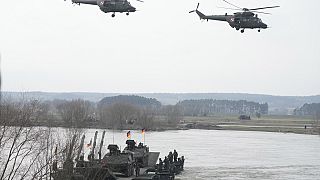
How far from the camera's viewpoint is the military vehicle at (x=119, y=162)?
33.1 metres

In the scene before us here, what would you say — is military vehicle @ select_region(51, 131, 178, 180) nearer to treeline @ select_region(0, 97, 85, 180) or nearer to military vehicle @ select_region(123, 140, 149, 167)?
A: military vehicle @ select_region(123, 140, 149, 167)

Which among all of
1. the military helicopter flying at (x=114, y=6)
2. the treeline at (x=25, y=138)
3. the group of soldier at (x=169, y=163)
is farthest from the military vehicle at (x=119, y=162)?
the military helicopter flying at (x=114, y=6)

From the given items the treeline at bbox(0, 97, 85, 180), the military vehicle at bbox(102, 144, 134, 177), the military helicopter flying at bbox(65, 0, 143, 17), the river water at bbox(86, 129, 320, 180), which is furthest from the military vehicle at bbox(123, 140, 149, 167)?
the military helicopter flying at bbox(65, 0, 143, 17)

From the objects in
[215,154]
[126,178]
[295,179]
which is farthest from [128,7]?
[215,154]

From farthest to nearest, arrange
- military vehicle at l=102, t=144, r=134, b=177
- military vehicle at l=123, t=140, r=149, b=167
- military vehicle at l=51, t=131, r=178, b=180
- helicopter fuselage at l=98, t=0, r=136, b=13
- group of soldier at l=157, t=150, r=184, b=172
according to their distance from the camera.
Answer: group of soldier at l=157, t=150, r=184, b=172, military vehicle at l=123, t=140, r=149, b=167, helicopter fuselage at l=98, t=0, r=136, b=13, military vehicle at l=102, t=144, r=134, b=177, military vehicle at l=51, t=131, r=178, b=180

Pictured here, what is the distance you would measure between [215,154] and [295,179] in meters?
18.5

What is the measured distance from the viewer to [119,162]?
3359cm

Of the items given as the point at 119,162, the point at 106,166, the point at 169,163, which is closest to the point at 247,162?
the point at 169,163

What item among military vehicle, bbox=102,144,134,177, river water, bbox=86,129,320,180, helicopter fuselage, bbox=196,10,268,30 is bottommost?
river water, bbox=86,129,320,180

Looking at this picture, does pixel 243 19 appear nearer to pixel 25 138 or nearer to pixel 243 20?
pixel 243 20

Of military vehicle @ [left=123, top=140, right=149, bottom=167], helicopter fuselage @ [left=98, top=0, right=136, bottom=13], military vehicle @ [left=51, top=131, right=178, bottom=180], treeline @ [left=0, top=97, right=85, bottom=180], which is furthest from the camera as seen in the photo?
military vehicle @ [left=123, top=140, right=149, bottom=167]

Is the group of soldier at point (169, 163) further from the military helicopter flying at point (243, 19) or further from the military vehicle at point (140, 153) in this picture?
the military helicopter flying at point (243, 19)

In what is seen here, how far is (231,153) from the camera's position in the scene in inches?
2562

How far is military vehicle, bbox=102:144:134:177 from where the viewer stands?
33.1 metres
